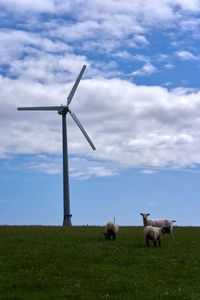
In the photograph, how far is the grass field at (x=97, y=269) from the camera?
17.2m

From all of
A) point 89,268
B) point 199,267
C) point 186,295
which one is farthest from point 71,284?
point 199,267

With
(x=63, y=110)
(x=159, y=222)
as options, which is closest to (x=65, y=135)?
(x=63, y=110)

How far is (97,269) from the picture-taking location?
2083cm

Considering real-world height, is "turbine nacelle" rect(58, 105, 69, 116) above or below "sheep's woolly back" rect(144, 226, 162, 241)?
above

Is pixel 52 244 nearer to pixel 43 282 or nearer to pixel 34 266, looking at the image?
pixel 34 266

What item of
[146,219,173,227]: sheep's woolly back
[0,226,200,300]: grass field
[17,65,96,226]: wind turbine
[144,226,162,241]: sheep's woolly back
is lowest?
[0,226,200,300]: grass field

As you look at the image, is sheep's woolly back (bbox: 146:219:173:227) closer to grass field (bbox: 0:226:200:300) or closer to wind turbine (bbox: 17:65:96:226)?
grass field (bbox: 0:226:200:300)

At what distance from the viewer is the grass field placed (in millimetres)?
17234

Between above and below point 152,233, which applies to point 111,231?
A: above

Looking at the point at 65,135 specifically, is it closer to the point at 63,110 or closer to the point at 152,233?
the point at 63,110

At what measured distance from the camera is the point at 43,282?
1858 cm

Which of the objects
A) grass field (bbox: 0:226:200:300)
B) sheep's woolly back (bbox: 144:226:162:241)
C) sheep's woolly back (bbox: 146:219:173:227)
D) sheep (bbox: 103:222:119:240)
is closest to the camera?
grass field (bbox: 0:226:200:300)

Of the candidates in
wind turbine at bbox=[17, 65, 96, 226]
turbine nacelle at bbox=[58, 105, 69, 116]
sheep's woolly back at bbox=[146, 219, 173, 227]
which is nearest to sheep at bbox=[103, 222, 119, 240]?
sheep's woolly back at bbox=[146, 219, 173, 227]

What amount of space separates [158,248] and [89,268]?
7341mm
